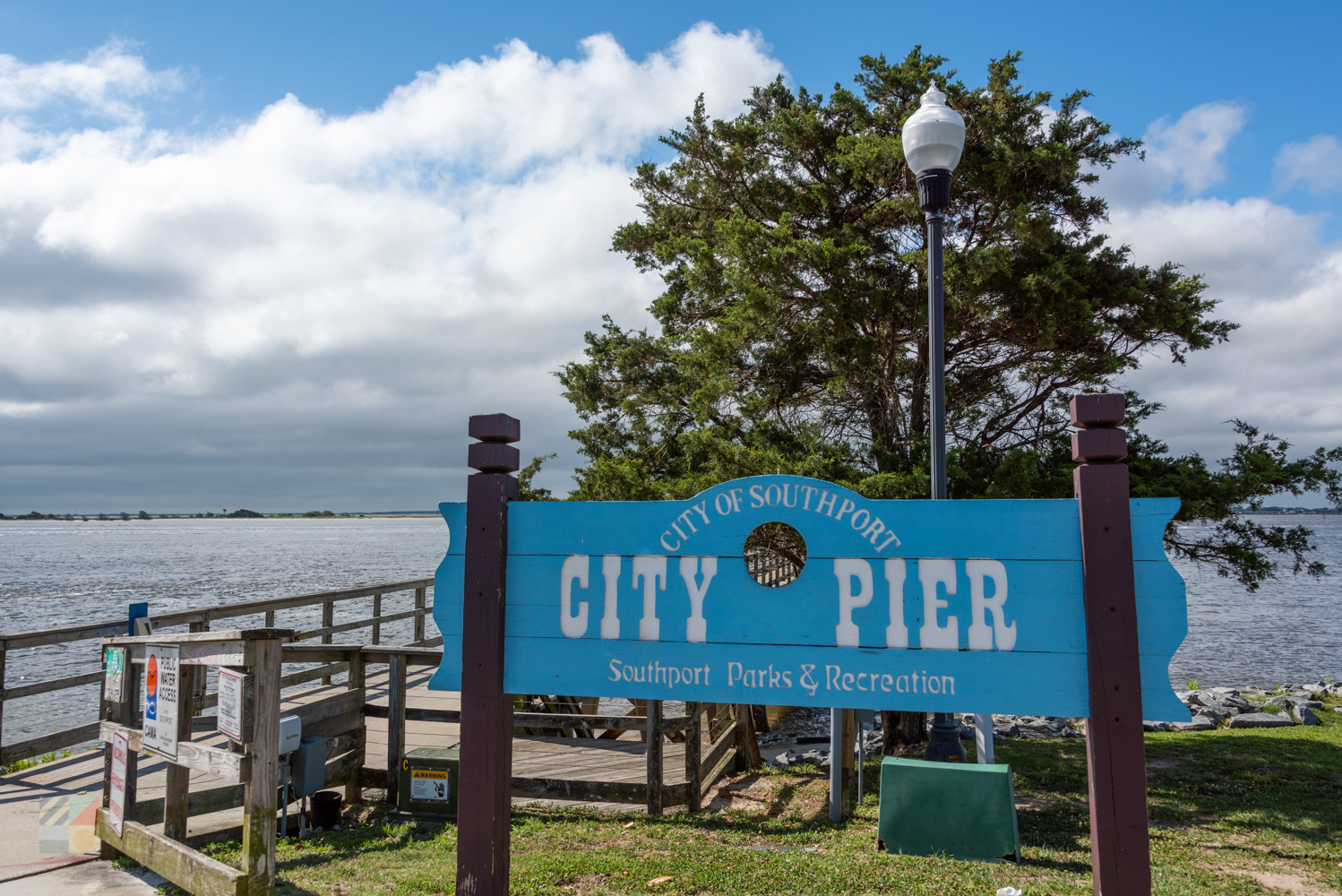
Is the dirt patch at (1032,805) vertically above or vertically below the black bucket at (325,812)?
below

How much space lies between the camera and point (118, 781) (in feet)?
16.6

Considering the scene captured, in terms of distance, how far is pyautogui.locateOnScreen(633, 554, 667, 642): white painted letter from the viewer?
3.26 metres

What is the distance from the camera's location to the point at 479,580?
3391mm

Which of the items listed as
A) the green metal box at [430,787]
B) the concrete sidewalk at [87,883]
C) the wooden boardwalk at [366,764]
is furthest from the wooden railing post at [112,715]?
the green metal box at [430,787]

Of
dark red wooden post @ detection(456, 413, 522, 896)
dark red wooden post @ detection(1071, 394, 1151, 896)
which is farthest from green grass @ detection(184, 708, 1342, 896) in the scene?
dark red wooden post @ detection(1071, 394, 1151, 896)

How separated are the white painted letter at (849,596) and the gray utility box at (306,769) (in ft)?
16.4

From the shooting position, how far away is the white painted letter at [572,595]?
3.34m

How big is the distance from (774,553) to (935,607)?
725 cm

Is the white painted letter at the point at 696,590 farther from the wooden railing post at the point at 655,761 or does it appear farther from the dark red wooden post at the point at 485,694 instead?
the wooden railing post at the point at 655,761

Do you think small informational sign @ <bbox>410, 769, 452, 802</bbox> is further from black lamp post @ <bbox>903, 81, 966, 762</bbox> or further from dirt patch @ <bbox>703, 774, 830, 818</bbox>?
black lamp post @ <bbox>903, 81, 966, 762</bbox>

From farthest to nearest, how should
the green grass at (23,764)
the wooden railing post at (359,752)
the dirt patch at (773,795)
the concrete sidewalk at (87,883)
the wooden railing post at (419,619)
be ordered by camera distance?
the wooden railing post at (419,619)
the dirt patch at (773,795)
the green grass at (23,764)
the wooden railing post at (359,752)
the concrete sidewalk at (87,883)

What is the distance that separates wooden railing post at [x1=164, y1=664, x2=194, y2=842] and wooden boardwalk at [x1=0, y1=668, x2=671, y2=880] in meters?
0.20

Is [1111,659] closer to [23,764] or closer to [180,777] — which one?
[180,777]

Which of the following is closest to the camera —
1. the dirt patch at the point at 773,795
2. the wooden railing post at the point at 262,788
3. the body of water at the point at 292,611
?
the wooden railing post at the point at 262,788
